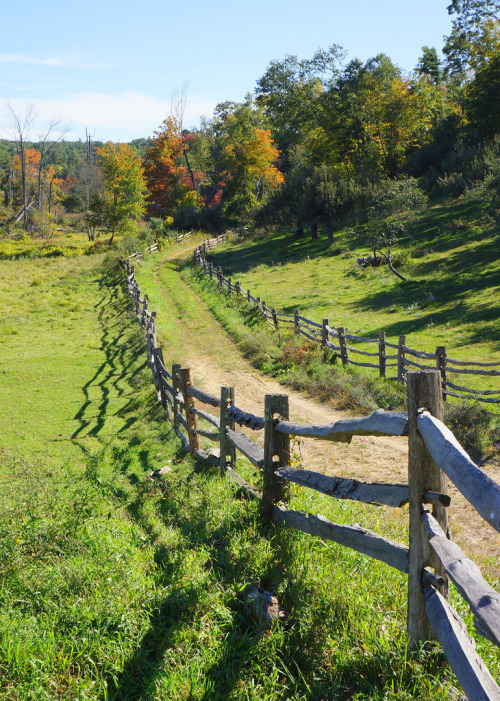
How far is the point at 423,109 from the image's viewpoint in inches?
1694

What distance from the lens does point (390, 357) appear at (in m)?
13.0

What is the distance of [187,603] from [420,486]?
1.89 m

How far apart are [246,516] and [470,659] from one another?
2.88 m

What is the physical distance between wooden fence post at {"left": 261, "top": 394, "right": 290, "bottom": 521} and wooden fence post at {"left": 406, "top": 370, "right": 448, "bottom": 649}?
1868mm

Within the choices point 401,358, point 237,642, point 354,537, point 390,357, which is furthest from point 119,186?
point 237,642

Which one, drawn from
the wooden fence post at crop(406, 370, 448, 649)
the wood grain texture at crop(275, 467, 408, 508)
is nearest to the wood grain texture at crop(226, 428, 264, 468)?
the wood grain texture at crop(275, 467, 408, 508)

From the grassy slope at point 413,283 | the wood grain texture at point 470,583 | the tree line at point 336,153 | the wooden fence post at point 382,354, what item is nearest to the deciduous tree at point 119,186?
the tree line at point 336,153

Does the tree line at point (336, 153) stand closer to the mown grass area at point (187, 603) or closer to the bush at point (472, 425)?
the bush at point (472, 425)

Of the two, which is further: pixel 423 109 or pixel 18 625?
pixel 423 109

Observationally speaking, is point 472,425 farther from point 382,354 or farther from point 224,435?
point 224,435

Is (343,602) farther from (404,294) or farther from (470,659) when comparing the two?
(404,294)

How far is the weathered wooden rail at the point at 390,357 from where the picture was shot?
11.1 meters

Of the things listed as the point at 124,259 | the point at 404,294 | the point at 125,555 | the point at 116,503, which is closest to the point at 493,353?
the point at 404,294

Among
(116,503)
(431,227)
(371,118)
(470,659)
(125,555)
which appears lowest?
(116,503)
